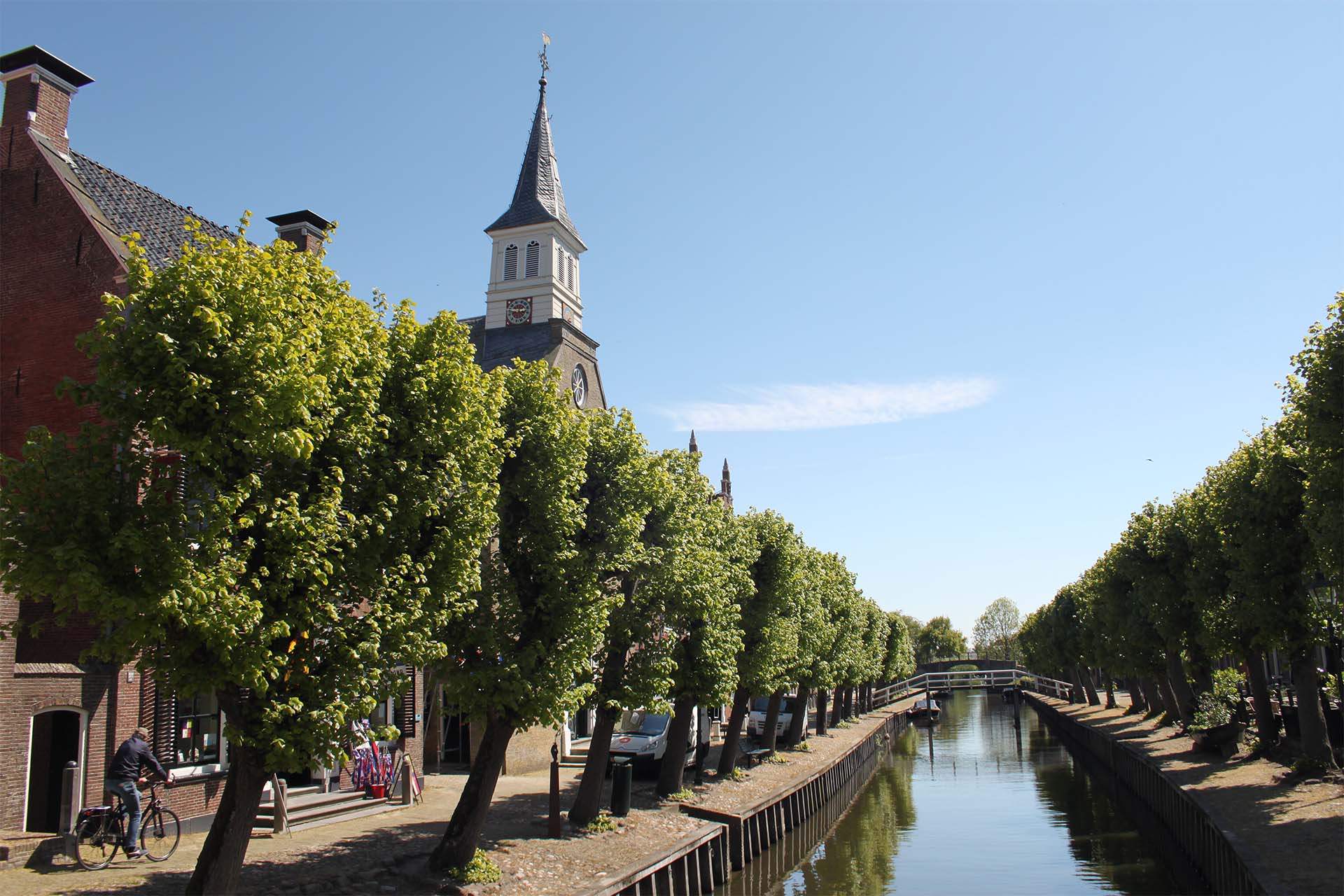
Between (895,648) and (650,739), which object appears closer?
(650,739)

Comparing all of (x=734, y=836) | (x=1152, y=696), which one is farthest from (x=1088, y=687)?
(x=734, y=836)

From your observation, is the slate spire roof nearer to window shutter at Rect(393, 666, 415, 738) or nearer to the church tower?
the church tower

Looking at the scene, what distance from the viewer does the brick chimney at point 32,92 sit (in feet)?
67.7

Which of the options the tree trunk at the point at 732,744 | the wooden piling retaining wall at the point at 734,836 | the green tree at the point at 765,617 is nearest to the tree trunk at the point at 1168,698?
the wooden piling retaining wall at the point at 734,836

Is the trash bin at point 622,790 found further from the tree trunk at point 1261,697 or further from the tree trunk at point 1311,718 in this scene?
the tree trunk at point 1261,697

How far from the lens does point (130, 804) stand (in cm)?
1455

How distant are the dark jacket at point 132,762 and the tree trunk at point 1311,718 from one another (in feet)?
82.9

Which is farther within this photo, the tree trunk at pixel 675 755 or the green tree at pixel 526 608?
the tree trunk at pixel 675 755

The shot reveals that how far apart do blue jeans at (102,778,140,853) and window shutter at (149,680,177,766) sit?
9.79 feet

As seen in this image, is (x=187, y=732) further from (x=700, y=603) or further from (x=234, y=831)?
(x=700, y=603)

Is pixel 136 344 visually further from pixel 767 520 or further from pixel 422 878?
pixel 767 520

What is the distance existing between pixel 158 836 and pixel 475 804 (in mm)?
5163

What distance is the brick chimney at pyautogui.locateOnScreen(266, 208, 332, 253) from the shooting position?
957 inches

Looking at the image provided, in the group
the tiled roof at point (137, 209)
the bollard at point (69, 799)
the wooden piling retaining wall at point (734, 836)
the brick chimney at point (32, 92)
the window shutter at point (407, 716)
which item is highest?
the brick chimney at point (32, 92)
